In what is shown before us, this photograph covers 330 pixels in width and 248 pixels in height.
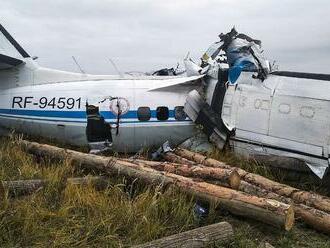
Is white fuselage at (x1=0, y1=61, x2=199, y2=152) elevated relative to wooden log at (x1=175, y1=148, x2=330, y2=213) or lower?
elevated

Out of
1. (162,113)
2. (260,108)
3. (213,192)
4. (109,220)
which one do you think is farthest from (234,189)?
(162,113)

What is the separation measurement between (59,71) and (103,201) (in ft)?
23.5

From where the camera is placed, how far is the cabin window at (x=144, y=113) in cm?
1186

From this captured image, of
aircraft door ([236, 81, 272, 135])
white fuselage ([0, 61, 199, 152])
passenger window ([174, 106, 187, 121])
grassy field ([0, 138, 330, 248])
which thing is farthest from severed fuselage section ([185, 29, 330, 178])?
grassy field ([0, 138, 330, 248])

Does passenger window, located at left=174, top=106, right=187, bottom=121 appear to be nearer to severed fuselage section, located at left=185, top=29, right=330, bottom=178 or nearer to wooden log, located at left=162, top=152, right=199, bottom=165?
severed fuselage section, located at left=185, top=29, right=330, bottom=178

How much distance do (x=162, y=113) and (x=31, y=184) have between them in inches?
193

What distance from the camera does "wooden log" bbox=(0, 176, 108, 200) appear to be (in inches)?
287

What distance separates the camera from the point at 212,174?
8.09 m

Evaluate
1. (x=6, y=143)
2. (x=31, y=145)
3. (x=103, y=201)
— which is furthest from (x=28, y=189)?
(x=6, y=143)

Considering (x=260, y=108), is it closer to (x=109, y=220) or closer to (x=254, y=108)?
(x=254, y=108)

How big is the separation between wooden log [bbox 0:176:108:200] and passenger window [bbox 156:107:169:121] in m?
3.64

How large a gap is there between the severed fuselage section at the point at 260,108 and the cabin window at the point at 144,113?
3.25 ft

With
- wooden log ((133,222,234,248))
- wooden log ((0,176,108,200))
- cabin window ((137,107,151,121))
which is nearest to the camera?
wooden log ((133,222,234,248))

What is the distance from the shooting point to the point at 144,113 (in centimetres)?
1189
